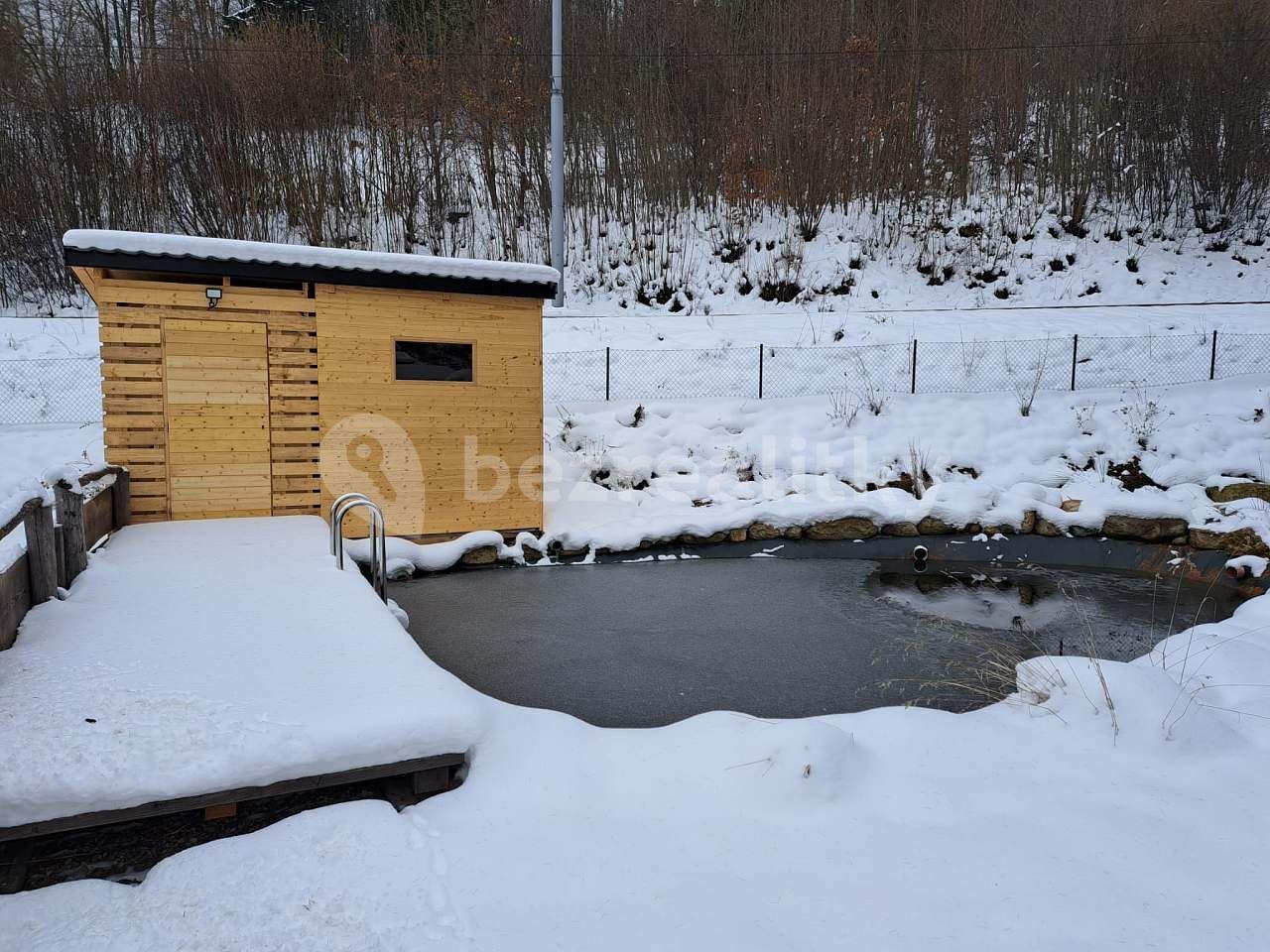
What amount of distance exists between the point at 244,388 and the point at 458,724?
6.27 metres

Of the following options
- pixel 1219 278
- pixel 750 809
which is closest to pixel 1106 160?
pixel 1219 278

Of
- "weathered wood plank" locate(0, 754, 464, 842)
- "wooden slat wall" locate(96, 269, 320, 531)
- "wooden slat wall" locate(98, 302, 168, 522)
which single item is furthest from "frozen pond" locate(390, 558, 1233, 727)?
"wooden slat wall" locate(98, 302, 168, 522)

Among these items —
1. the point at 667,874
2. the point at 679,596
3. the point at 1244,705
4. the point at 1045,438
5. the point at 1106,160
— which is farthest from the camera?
the point at 1106,160

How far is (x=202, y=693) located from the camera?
420 centimetres

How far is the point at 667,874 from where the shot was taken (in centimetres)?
341

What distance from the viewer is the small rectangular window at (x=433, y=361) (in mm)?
9773

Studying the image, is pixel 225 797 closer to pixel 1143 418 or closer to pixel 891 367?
pixel 1143 418

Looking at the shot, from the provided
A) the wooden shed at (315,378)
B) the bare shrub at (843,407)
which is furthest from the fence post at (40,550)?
Result: the bare shrub at (843,407)

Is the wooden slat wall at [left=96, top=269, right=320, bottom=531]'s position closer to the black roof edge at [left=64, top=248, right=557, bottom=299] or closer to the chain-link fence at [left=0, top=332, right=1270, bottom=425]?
the black roof edge at [left=64, top=248, right=557, bottom=299]

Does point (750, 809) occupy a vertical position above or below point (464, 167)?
below

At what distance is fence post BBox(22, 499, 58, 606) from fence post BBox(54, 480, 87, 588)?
22.9 inches

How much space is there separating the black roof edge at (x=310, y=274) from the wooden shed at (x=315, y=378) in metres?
0.02

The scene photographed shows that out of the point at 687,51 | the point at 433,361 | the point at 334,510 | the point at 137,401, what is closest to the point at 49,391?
the point at 137,401

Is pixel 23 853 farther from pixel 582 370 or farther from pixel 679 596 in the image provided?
pixel 582 370
